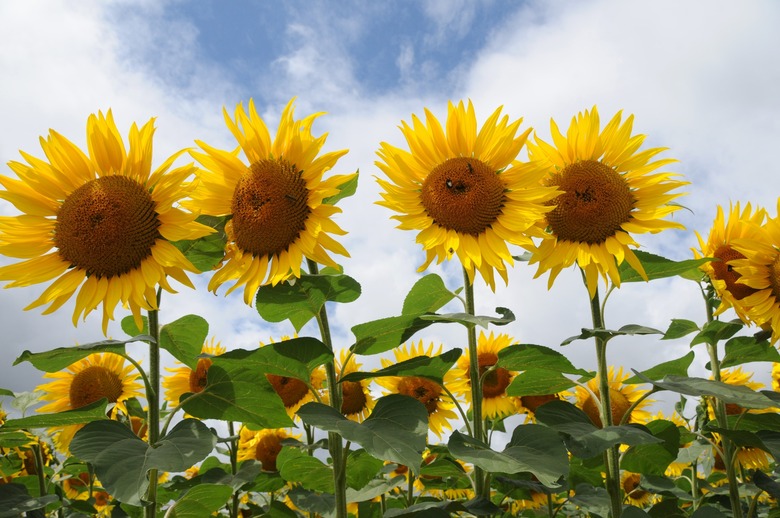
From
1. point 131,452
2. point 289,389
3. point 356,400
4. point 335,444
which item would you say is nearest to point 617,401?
point 356,400

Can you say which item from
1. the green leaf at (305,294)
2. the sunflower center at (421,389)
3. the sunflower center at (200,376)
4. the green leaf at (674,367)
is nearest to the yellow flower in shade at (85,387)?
the sunflower center at (200,376)

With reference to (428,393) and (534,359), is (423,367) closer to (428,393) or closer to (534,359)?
(534,359)

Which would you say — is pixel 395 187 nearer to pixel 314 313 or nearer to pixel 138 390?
pixel 314 313

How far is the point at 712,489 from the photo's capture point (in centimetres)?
438

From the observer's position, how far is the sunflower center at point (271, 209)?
268cm

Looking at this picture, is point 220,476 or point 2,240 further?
point 220,476

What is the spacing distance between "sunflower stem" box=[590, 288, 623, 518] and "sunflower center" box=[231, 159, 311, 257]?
1.48 m

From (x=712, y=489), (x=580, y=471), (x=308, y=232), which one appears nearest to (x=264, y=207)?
(x=308, y=232)

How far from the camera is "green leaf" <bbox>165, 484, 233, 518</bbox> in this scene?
113 inches

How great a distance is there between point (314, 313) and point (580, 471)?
1919mm

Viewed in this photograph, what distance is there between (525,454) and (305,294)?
105 cm

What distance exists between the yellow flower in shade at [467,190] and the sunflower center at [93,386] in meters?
3.22

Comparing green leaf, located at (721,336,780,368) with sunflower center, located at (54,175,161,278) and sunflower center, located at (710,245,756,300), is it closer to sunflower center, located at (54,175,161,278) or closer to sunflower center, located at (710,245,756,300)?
sunflower center, located at (710,245,756,300)

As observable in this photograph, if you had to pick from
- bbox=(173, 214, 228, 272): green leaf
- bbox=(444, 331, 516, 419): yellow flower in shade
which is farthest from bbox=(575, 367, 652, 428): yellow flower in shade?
bbox=(173, 214, 228, 272): green leaf
